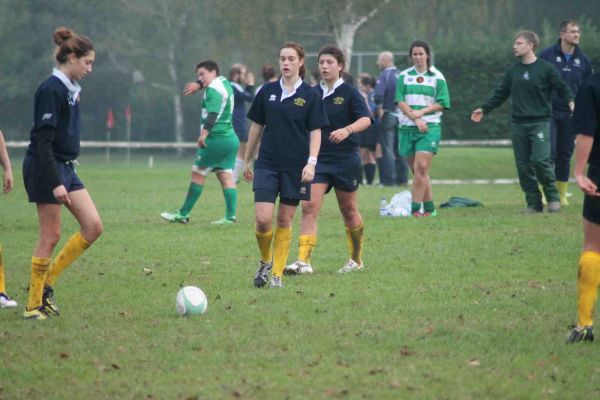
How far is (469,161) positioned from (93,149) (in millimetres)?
23120

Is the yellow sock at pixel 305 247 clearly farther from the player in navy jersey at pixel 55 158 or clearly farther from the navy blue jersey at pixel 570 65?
the navy blue jersey at pixel 570 65

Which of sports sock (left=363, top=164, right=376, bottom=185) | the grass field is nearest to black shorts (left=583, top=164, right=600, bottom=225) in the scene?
the grass field

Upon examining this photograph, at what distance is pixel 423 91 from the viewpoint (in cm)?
1548

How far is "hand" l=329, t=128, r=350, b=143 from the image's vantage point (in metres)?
9.82

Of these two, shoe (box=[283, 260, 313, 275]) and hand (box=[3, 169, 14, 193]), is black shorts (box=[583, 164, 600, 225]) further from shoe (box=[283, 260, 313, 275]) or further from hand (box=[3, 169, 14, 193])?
hand (box=[3, 169, 14, 193])

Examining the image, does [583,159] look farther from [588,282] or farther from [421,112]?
[421,112]

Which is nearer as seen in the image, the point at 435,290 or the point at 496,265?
the point at 435,290

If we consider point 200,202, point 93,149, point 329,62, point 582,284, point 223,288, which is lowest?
point 93,149

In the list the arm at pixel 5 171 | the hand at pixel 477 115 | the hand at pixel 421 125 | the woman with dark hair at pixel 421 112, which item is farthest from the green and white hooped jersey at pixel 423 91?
the arm at pixel 5 171

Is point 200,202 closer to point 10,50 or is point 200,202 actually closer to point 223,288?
point 223,288

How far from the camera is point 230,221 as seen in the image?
15586mm

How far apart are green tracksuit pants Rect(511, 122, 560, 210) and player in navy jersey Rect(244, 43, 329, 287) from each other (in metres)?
6.57

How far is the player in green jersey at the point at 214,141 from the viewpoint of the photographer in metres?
15.4

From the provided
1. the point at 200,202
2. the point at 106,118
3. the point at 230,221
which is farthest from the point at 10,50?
the point at 230,221
